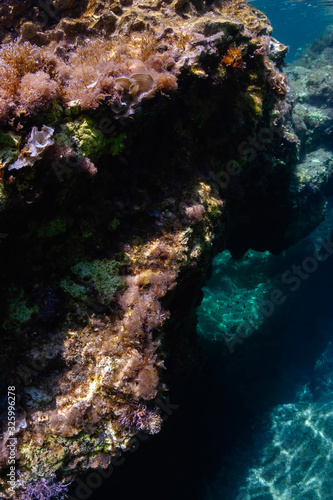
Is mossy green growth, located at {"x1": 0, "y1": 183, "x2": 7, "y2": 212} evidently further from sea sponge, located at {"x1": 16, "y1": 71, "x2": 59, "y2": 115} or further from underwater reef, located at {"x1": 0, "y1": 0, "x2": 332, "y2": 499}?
sea sponge, located at {"x1": 16, "y1": 71, "x2": 59, "y2": 115}

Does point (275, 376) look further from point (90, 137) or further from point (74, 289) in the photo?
point (90, 137)

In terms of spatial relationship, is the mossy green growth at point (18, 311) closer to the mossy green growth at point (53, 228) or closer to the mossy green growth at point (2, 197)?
the mossy green growth at point (53, 228)

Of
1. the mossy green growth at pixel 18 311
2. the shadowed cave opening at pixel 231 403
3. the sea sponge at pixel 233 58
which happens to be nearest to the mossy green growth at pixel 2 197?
the mossy green growth at pixel 18 311

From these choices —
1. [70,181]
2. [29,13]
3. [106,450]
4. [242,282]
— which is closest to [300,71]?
[242,282]

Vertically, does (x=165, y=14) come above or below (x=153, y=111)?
above

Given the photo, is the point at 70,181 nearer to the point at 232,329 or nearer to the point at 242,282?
the point at 232,329

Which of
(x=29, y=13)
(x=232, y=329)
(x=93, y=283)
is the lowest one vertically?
(x=232, y=329)
